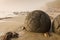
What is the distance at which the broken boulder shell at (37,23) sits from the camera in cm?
199

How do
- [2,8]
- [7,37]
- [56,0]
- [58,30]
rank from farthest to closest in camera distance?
1. [56,0]
2. [2,8]
3. [58,30]
4. [7,37]

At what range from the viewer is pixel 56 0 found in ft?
13.1

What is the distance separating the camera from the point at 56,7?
150 inches

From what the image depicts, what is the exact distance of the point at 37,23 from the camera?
200cm

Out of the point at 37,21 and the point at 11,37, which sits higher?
the point at 37,21

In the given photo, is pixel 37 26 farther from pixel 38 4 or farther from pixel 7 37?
pixel 38 4

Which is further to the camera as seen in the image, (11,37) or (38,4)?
(38,4)

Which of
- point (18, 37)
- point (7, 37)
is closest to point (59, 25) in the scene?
point (18, 37)

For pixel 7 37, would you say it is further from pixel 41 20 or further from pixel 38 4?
pixel 38 4

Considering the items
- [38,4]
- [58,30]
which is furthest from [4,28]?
[38,4]

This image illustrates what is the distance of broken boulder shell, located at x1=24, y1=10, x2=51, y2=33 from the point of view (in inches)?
78.5

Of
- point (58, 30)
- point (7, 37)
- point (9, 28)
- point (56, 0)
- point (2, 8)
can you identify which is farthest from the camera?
point (56, 0)

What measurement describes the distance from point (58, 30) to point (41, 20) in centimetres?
25

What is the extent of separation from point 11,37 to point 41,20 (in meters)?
0.44
